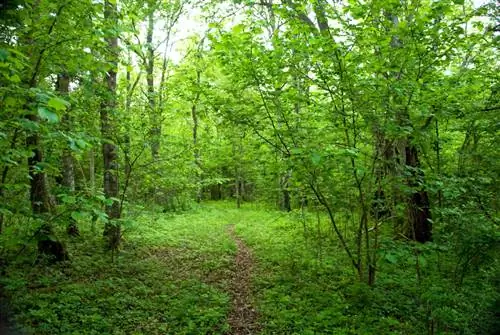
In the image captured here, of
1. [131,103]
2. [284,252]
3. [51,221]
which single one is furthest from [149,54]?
[51,221]

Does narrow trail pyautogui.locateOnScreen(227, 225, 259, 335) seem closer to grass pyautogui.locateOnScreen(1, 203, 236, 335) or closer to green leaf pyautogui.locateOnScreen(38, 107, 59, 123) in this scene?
grass pyautogui.locateOnScreen(1, 203, 236, 335)

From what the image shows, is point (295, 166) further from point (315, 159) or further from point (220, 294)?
point (220, 294)

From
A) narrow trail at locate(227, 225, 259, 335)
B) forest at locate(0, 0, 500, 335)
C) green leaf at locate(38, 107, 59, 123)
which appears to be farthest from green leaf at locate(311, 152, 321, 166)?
narrow trail at locate(227, 225, 259, 335)

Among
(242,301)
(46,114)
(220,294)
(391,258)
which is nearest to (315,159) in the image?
(391,258)

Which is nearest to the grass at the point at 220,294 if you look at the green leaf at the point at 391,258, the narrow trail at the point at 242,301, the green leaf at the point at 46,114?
the green leaf at the point at 391,258

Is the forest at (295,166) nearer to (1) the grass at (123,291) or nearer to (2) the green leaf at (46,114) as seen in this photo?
(1) the grass at (123,291)

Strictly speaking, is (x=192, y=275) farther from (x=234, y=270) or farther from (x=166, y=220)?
(x=166, y=220)

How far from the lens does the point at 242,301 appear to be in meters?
6.86

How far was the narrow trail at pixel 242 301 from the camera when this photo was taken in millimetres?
5805

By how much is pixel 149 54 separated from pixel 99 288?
474 inches

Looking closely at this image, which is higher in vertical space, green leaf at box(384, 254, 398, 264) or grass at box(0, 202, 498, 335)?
green leaf at box(384, 254, 398, 264)

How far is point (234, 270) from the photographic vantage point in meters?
8.69

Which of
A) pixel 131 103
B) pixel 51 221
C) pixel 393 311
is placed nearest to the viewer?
pixel 51 221

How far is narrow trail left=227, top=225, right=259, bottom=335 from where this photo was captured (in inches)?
229
